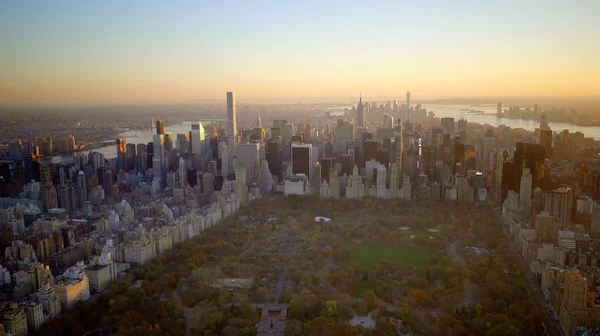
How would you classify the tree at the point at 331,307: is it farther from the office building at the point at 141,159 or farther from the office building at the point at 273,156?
the office building at the point at 141,159

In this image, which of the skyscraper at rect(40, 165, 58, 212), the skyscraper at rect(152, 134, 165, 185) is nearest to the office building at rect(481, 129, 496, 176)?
the skyscraper at rect(152, 134, 165, 185)

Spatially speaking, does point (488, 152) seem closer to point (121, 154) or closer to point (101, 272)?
point (121, 154)

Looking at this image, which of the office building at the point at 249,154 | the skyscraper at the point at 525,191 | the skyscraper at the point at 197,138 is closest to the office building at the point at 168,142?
the skyscraper at the point at 197,138

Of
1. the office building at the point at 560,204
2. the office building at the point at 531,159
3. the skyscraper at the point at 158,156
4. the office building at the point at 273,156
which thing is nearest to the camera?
the office building at the point at 560,204

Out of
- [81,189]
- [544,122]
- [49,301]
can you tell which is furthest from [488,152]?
[49,301]

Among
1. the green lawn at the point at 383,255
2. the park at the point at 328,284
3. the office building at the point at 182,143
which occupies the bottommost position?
the green lawn at the point at 383,255
